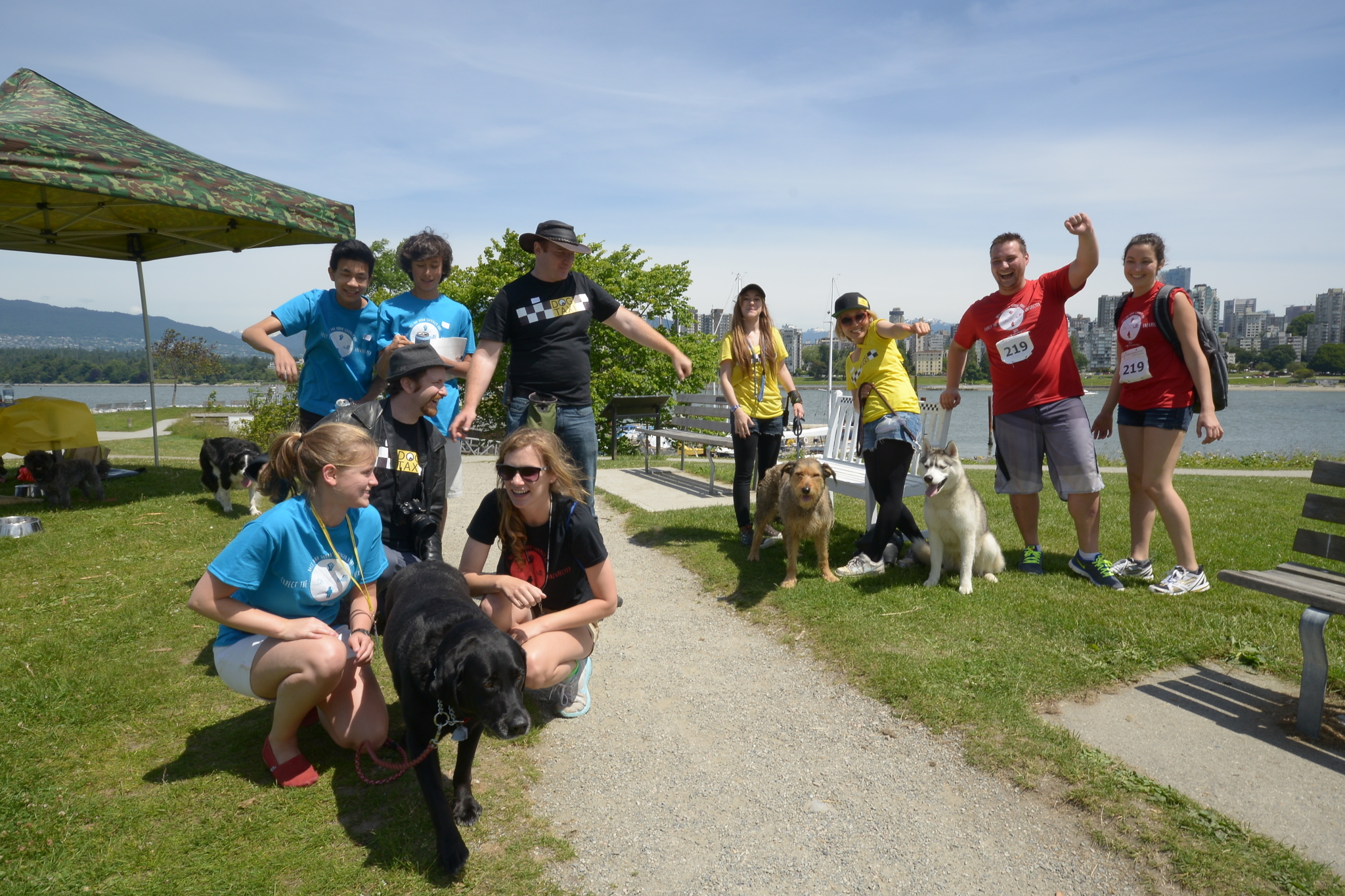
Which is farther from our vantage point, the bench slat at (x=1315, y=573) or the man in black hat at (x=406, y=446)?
the man in black hat at (x=406, y=446)

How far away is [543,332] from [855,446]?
13.5ft

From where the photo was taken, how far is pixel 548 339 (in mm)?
4633

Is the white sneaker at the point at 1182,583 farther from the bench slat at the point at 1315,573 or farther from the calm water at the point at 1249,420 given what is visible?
the calm water at the point at 1249,420

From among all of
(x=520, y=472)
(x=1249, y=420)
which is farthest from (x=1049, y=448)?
(x=1249, y=420)

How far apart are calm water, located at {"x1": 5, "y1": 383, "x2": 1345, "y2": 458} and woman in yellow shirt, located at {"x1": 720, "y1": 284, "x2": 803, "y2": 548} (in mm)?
1668

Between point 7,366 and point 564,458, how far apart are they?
102415mm

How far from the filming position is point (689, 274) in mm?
23062

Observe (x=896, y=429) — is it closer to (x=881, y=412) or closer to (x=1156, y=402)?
(x=881, y=412)

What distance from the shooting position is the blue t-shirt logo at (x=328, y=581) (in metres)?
2.96

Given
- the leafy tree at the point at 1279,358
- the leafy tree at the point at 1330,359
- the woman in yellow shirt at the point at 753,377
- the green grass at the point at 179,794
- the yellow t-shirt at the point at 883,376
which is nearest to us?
the green grass at the point at 179,794

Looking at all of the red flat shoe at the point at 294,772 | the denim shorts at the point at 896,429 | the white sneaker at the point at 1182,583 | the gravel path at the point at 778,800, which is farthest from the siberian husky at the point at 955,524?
the red flat shoe at the point at 294,772

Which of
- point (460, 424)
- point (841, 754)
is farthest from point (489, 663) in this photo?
point (460, 424)

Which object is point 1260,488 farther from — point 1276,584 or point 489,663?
point 489,663

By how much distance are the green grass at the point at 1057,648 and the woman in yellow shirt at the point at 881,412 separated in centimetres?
35
